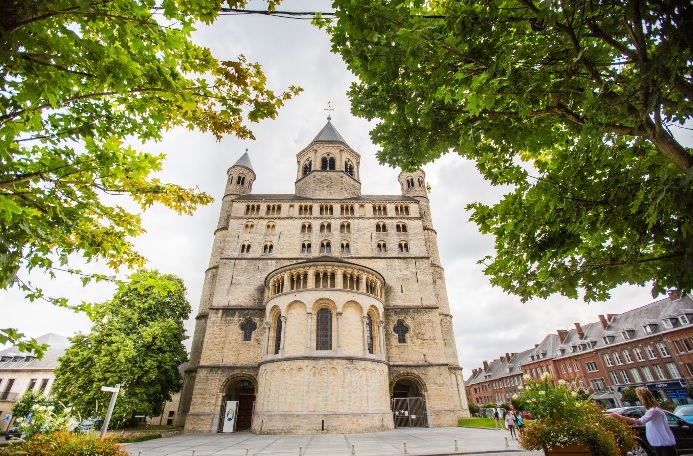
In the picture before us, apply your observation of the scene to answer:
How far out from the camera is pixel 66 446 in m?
7.12

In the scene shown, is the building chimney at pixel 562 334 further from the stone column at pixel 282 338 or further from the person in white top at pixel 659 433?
the person in white top at pixel 659 433

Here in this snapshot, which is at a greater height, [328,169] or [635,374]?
[328,169]

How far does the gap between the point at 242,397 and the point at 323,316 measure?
11.1 metres

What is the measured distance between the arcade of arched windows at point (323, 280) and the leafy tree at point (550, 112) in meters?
16.5

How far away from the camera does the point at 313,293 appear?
22.4m

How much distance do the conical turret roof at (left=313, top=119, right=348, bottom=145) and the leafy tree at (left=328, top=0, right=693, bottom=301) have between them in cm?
3239

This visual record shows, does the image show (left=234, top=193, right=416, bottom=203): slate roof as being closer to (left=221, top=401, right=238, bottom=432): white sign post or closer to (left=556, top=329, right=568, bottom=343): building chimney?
(left=221, top=401, right=238, bottom=432): white sign post

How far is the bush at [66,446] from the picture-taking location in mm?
6945

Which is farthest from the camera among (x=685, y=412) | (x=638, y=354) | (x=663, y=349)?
(x=638, y=354)

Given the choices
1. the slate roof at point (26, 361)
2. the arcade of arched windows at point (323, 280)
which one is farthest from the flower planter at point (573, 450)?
the slate roof at point (26, 361)

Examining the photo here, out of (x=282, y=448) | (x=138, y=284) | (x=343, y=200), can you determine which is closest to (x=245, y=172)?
(x=343, y=200)

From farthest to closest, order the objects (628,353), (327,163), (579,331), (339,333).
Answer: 1. (579,331)
2. (628,353)
3. (327,163)
4. (339,333)

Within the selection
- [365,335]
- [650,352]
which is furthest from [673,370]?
[365,335]

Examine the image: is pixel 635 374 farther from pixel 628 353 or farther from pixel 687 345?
pixel 687 345
